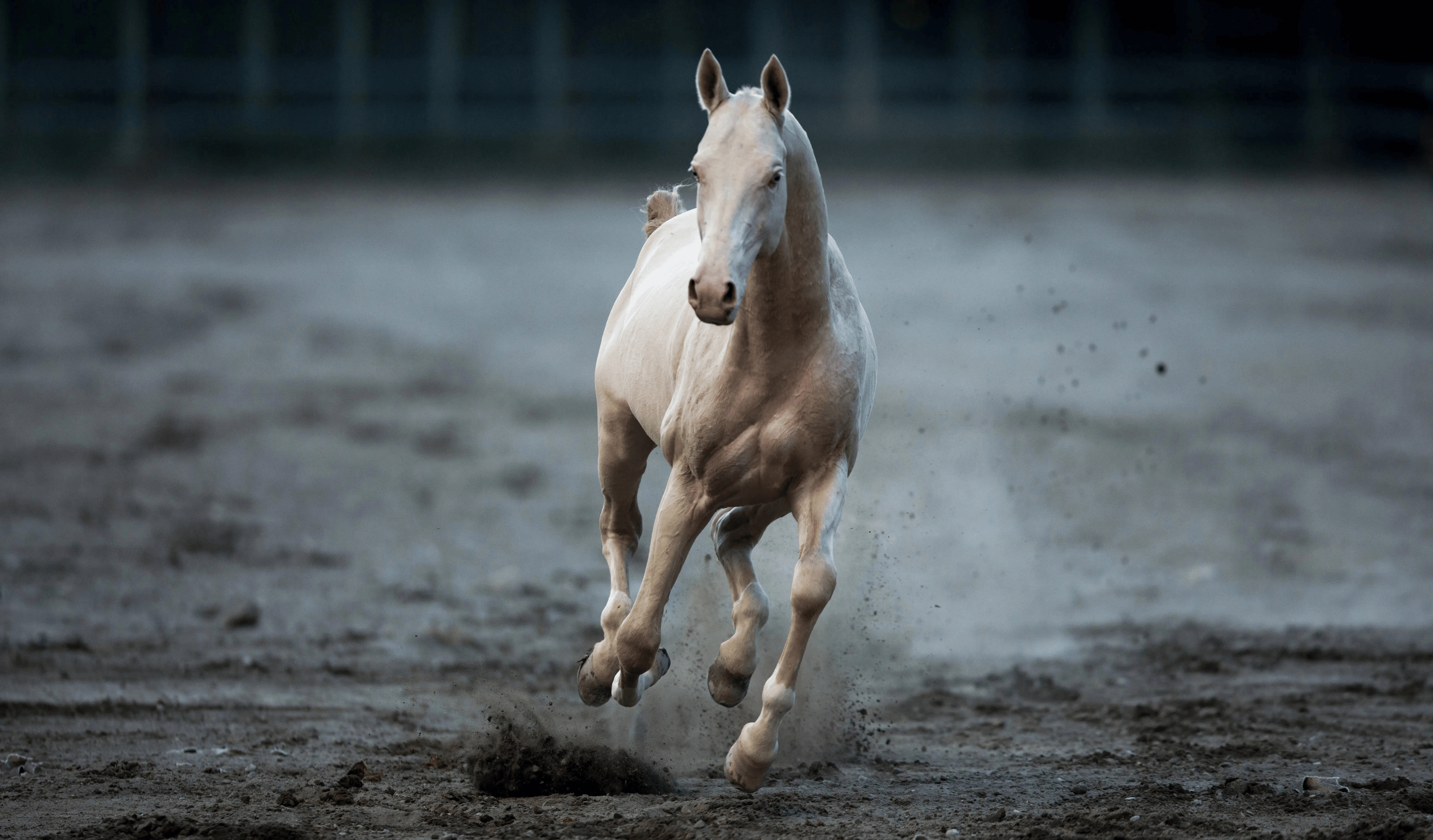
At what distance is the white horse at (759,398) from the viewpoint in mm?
4289

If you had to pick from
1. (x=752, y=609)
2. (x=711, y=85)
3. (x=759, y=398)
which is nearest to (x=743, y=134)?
(x=711, y=85)

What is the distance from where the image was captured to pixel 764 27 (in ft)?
80.9

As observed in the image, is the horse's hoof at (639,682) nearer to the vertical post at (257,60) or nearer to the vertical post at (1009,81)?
the vertical post at (1009,81)

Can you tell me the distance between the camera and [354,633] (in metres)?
8.38

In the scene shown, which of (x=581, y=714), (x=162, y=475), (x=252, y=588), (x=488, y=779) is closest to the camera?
(x=488, y=779)

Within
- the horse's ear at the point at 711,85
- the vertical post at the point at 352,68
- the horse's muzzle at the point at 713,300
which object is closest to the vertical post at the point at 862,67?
the vertical post at the point at 352,68

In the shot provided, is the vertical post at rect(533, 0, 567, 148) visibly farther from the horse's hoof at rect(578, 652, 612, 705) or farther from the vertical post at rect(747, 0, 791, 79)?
the horse's hoof at rect(578, 652, 612, 705)

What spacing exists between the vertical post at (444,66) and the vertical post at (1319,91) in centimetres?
1383

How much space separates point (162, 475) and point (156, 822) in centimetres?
772

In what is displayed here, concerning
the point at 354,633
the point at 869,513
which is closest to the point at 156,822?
the point at 354,633

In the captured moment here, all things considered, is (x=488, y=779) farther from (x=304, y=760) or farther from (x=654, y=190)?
(x=654, y=190)

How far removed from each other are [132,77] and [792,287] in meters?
22.3

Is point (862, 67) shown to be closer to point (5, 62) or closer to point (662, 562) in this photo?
point (5, 62)

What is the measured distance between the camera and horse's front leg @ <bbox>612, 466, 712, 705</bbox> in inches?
191
